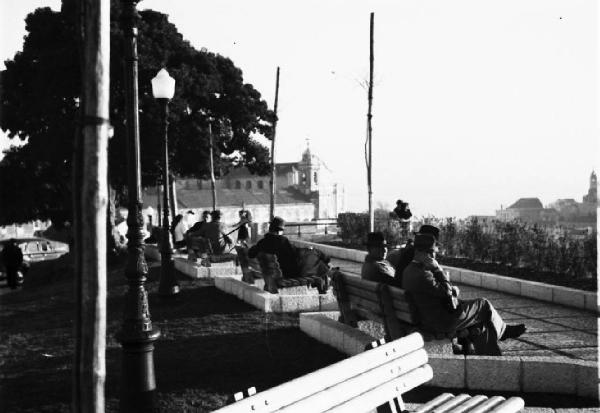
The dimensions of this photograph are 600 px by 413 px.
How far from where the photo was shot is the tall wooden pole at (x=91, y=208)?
3291mm

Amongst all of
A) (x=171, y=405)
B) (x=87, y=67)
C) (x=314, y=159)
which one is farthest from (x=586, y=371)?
(x=314, y=159)

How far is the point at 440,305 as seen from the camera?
6.72m

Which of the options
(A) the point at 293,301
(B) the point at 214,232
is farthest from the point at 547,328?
(B) the point at 214,232

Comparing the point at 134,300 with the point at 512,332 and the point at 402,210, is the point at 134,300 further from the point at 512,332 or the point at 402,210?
the point at 402,210

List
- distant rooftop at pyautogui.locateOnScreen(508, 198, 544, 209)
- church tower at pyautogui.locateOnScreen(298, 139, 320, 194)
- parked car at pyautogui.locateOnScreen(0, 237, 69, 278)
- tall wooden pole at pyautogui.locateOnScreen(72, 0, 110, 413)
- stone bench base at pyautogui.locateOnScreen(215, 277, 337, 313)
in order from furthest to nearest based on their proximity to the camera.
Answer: church tower at pyautogui.locateOnScreen(298, 139, 320, 194)
distant rooftop at pyautogui.locateOnScreen(508, 198, 544, 209)
parked car at pyautogui.locateOnScreen(0, 237, 69, 278)
stone bench base at pyautogui.locateOnScreen(215, 277, 337, 313)
tall wooden pole at pyautogui.locateOnScreen(72, 0, 110, 413)

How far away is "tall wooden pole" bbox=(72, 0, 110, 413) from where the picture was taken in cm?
329

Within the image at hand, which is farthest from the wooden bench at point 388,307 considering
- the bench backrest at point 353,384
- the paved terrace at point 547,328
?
the bench backrest at point 353,384

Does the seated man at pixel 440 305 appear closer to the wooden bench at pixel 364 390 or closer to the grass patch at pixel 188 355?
the grass patch at pixel 188 355

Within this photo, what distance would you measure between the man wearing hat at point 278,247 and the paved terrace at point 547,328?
3.20 m

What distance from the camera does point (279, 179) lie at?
169125mm

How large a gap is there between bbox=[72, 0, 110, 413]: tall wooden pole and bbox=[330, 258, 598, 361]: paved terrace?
17.8 feet

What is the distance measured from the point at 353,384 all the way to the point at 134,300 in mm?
3468

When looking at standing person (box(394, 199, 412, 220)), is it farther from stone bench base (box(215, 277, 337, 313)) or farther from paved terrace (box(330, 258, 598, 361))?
stone bench base (box(215, 277, 337, 313))

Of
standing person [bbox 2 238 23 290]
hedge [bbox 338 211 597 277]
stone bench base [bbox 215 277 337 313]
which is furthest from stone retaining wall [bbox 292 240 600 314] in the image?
standing person [bbox 2 238 23 290]
